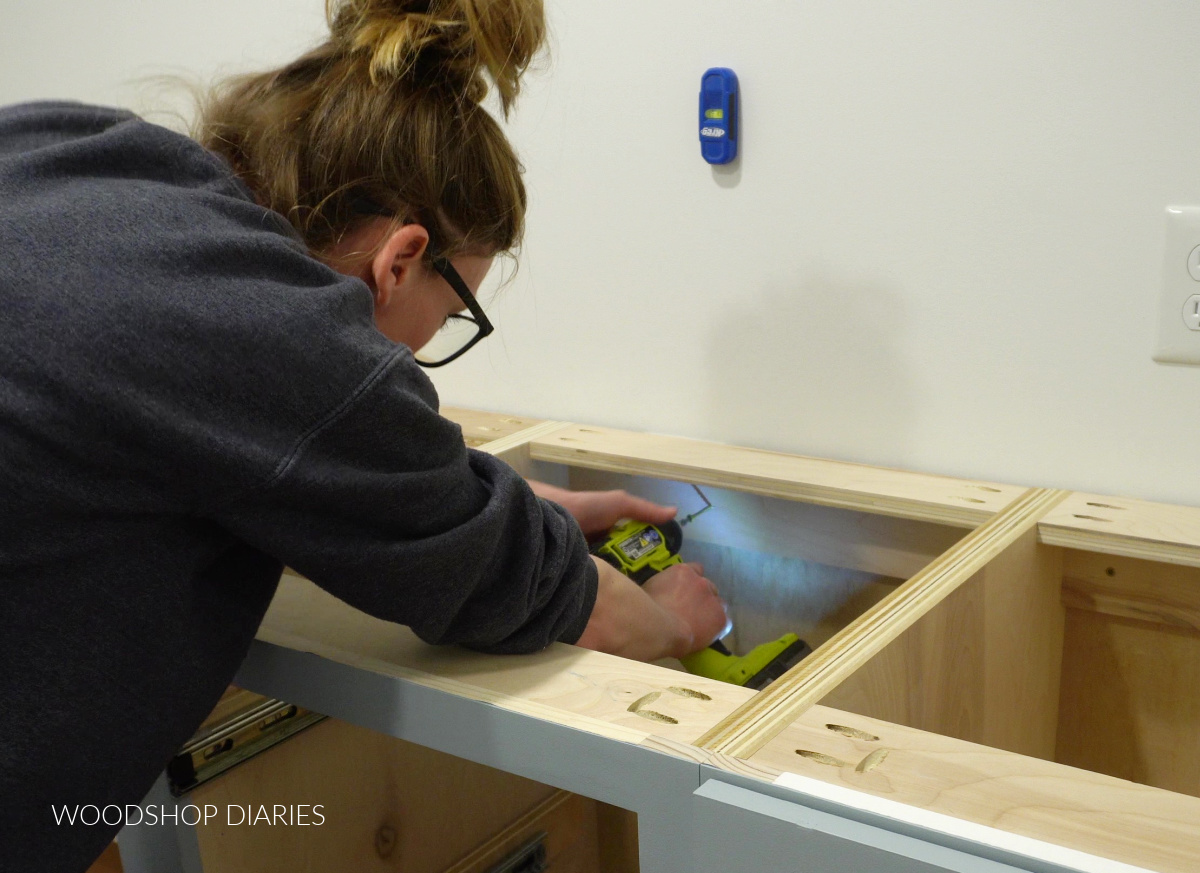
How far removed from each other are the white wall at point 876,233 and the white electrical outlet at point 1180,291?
11 millimetres

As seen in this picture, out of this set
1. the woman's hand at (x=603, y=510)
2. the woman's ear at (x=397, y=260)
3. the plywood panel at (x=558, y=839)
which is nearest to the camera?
the woman's ear at (x=397, y=260)

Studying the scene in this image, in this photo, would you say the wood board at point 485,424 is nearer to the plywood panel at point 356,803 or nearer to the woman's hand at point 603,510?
the woman's hand at point 603,510

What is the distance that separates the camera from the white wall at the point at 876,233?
2.93 feet

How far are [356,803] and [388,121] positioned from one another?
622 mm

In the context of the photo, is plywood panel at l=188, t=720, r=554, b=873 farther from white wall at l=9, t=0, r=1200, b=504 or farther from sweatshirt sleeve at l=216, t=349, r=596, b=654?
white wall at l=9, t=0, r=1200, b=504

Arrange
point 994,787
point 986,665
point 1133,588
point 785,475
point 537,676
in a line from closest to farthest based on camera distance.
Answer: point 994,787
point 537,676
point 986,665
point 1133,588
point 785,475

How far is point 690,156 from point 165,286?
707 mm

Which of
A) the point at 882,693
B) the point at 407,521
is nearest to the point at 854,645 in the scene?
the point at 882,693

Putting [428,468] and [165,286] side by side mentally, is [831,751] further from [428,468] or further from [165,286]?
[165,286]

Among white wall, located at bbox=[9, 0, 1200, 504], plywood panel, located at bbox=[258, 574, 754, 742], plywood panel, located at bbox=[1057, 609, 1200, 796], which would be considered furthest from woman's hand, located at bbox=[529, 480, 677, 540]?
plywood panel, located at bbox=[1057, 609, 1200, 796]

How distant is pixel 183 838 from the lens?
0.80m

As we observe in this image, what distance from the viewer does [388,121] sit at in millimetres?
668

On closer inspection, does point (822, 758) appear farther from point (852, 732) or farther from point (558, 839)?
point (558, 839)

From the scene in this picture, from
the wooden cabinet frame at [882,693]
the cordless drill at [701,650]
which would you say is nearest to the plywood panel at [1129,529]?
the wooden cabinet frame at [882,693]
